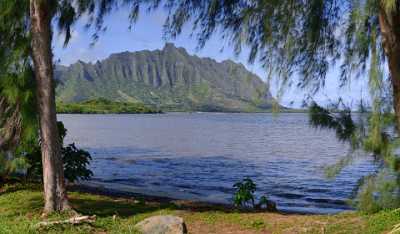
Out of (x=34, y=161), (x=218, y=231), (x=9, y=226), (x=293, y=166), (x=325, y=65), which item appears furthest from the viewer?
(x=293, y=166)

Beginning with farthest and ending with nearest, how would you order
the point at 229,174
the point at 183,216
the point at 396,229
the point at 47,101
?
the point at 229,174
the point at 183,216
the point at 47,101
the point at 396,229

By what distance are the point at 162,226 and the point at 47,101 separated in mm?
3860

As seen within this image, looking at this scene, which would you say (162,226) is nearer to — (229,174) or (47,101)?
(47,101)

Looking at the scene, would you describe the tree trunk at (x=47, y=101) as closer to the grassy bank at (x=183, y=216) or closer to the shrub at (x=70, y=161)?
the grassy bank at (x=183, y=216)

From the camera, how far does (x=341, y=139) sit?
33.8 feet

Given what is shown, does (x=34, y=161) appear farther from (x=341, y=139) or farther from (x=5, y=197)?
(x=341, y=139)

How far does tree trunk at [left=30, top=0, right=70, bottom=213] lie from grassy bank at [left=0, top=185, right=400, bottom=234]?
1.94ft

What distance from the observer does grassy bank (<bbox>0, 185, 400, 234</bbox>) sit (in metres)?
9.89

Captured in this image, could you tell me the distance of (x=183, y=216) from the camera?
40.5ft

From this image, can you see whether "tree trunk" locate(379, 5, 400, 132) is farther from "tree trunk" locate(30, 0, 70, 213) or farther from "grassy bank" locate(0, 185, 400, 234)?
"tree trunk" locate(30, 0, 70, 213)

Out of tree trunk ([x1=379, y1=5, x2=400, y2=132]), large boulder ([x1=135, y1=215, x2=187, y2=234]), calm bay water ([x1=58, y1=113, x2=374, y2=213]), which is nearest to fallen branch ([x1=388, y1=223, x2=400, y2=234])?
calm bay water ([x1=58, y1=113, x2=374, y2=213])

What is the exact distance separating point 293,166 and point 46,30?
2460 centimetres

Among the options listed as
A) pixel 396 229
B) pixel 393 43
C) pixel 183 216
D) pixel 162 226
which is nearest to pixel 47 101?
pixel 162 226

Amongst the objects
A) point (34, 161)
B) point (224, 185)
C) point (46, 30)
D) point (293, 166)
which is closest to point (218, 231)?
point (46, 30)
